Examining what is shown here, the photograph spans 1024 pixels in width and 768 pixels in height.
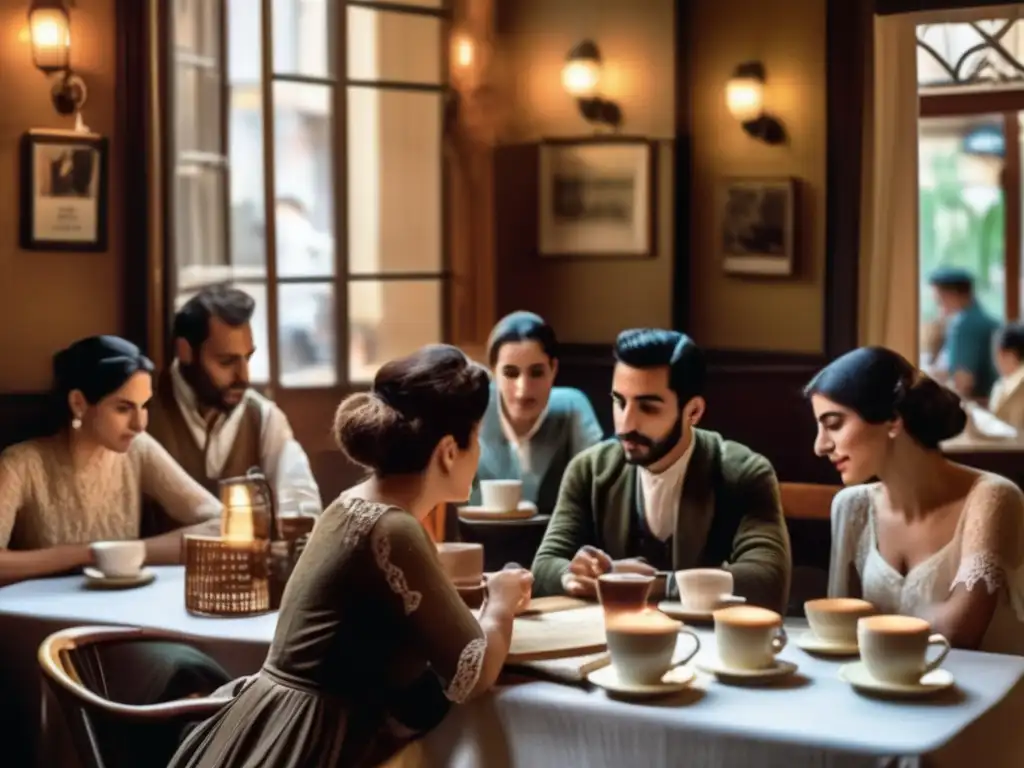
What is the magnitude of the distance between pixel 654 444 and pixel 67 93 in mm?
2396

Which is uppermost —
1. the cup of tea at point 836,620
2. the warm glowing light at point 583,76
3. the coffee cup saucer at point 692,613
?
the warm glowing light at point 583,76

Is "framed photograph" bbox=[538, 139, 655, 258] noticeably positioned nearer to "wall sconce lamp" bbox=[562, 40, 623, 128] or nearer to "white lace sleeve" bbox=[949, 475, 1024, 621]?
"wall sconce lamp" bbox=[562, 40, 623, 128]

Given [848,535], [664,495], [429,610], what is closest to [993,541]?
[848,535]

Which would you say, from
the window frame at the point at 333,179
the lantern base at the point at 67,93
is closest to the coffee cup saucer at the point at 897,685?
the window frame at the point at 333,179

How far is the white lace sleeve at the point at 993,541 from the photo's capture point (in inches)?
110

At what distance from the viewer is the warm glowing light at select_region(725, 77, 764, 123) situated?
19.4 feet

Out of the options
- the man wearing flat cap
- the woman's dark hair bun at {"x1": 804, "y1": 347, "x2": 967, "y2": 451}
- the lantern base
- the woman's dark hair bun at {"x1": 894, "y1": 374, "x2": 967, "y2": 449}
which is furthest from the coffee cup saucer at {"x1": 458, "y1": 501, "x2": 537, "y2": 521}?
the man wearing flat cap

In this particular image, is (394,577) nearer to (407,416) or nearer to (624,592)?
(407,416)

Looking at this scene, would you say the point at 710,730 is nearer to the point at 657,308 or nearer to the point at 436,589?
the point at 436,589

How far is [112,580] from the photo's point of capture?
3.25m

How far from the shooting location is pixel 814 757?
81.4 inches

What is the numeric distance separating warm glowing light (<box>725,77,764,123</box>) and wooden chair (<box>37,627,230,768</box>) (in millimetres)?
3792

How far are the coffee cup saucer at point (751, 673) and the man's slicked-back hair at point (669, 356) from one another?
0.91 meters

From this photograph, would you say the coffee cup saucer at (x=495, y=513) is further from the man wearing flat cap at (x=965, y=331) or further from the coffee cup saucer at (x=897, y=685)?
the man wearing flat cap at (x=965, y=331)
